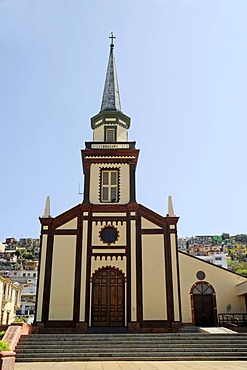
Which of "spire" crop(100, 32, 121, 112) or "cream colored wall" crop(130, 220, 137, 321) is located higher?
"spire" crop(100, 32, 121, 112)

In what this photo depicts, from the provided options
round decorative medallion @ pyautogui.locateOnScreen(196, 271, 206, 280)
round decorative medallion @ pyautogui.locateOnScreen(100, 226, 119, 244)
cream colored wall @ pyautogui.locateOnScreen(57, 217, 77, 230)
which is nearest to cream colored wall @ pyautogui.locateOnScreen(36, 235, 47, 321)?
cream colored wall @ pyautogui.locateOnScreen(57, 217, 77, 230)

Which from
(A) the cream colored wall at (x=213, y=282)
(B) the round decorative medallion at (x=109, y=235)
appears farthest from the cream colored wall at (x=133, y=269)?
(A) the cream colored wall at (x=213, y=282)

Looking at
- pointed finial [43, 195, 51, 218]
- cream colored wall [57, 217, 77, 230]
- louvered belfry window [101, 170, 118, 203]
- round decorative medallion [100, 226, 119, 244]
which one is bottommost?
round decorative medallion [100, 226, 119, 244]

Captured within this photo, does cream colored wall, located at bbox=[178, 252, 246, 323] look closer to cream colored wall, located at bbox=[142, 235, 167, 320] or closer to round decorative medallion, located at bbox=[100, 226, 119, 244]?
cream colored wall, located at bbox=[142, 235, 167, 320]

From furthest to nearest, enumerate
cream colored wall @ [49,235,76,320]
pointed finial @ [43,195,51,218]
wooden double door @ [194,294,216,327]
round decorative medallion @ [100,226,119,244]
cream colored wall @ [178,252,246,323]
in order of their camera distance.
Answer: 1. cream colored wall @ [178,252,246,323]
2. wooden double door @ [194,294,216,327]
3. pointed finial @ [43,195,51,218]
4. round decorative medallion @ [100,226,119,244]
5. cream colored wall @ [49,235,76,320]

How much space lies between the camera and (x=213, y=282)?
2539 cm

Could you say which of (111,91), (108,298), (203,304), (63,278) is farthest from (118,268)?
(111,91)

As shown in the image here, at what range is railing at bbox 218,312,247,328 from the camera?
77.5ft

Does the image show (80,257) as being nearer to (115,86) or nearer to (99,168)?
(99,168)

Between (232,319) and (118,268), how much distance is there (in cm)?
854

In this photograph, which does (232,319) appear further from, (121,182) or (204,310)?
(121,182)

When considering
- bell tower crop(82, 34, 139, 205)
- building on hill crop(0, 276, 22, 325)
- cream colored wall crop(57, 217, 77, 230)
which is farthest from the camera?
building on hill crop(0, 276, 22, 325)

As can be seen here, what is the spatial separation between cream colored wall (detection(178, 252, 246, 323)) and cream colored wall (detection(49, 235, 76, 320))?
7.98 m

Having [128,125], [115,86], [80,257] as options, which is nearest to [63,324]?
[80,257]
